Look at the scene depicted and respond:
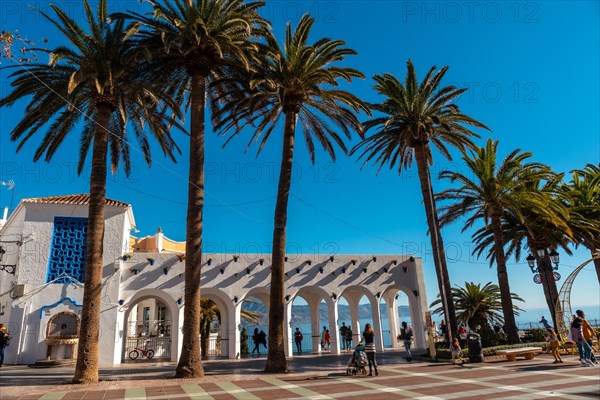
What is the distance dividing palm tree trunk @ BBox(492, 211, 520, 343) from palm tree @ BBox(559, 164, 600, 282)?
576 cm

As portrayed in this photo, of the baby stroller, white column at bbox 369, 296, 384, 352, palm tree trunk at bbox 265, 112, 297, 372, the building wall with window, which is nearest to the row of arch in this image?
white column at bbox 369, 296, 384, 352

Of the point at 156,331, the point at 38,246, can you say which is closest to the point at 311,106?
the point at 38,246

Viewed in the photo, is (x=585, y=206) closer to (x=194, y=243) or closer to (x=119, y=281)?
(x=194, y=243)

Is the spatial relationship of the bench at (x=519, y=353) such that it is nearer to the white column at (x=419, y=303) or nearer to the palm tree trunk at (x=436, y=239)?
the palm tree trunk at (x=436, y=239)

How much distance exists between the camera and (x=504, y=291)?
969 inches

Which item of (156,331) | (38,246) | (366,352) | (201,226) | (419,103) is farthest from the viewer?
(156,331)

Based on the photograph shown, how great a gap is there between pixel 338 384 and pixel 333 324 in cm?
1294

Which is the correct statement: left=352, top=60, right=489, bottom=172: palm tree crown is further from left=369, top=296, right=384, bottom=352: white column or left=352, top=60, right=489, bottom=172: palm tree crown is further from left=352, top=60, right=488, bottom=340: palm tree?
left=369, top=296, right=384, bottom=352: white column

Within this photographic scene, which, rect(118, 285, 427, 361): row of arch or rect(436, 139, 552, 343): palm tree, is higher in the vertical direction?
rect(436, 139, 552, 343): palm tree

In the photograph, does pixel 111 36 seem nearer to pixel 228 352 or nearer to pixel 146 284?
pixel 146 284

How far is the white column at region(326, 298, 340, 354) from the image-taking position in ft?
82.1

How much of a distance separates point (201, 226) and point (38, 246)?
11928mm

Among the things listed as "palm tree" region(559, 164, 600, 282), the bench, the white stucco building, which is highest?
"palm tree" region(559, 164, 600, 282)

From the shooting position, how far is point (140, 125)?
759 inches
